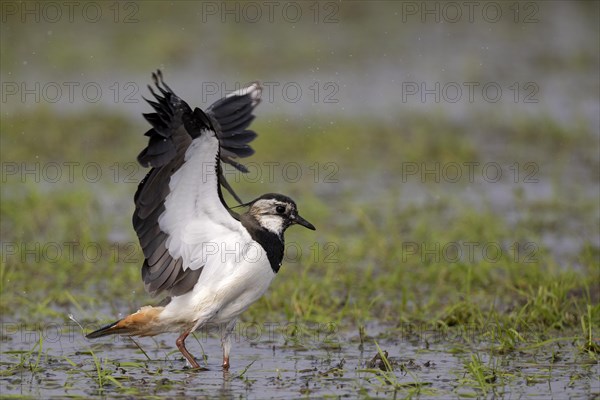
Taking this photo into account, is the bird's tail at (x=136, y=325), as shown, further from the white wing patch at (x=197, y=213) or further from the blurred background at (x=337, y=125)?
the blurred background at (x=337, y=125)

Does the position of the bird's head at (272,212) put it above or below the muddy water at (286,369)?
above

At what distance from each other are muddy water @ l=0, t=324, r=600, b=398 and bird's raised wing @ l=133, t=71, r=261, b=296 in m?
0.55

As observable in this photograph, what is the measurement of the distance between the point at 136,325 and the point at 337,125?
22.7 feet

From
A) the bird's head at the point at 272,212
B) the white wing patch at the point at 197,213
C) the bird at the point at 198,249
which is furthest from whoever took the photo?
the bird's head at the point at 272,212

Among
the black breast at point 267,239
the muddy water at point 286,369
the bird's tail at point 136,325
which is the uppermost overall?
the black breast at point 267,239

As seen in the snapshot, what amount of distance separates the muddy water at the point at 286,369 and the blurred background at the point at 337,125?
106 centimetres

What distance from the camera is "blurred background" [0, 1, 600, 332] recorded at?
352 inches

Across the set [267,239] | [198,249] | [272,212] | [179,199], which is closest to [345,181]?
[272,212]

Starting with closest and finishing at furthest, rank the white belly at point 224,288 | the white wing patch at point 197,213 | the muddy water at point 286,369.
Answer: the muddy water at point 286,369
the white wing patch at point 197,213
the white belly at point 224,288

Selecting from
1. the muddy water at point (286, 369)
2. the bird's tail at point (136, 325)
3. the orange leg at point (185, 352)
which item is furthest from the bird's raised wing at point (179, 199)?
the muddy water at point (286, 369)

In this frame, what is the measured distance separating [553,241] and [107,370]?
4.38 m

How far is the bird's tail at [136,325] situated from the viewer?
6352 millimetres

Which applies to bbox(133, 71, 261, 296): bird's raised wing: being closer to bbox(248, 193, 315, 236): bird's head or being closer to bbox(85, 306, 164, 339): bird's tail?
bbox(85, 306, 164, 339): bird's tail

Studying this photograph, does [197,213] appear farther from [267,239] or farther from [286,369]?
[286,369]
